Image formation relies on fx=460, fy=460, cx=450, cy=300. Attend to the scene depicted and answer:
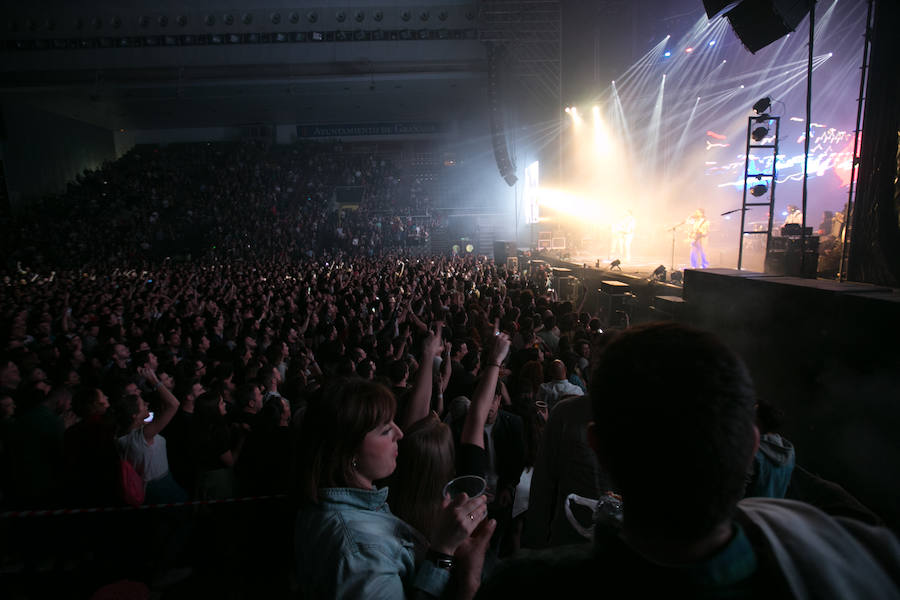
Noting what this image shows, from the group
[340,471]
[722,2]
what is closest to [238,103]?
[722,2]

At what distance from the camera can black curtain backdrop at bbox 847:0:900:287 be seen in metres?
5.66

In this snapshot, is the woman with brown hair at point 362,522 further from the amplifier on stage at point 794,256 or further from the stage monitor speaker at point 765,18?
the stage monitor speaker at point 765,18

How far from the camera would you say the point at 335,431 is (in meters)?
1.47

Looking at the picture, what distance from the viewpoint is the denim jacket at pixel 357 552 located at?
4.06 ft

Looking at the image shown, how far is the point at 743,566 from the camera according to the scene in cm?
66

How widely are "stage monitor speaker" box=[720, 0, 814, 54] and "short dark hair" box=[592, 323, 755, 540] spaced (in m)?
8.57

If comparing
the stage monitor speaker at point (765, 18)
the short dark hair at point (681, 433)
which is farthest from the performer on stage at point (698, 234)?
the short dark hair at point (681, 433)

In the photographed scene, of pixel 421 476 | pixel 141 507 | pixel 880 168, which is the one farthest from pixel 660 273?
pixel 141 507

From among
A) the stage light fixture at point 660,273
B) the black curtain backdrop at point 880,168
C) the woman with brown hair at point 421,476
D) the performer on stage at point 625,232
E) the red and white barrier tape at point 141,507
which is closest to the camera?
the woman with brown hair at point 421,476

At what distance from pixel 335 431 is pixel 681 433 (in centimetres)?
107

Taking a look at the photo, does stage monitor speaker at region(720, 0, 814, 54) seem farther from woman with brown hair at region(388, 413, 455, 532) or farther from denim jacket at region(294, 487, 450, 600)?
denim jacket at region(294, 487, 450, 600)

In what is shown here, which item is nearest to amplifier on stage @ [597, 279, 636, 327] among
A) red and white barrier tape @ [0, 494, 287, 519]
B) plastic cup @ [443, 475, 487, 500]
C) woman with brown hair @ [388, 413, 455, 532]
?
red and white barrier tape @ [0, 494, 287, 519]

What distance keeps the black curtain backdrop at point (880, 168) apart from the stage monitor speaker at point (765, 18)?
3.87ft

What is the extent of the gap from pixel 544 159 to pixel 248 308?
17.2 meters
